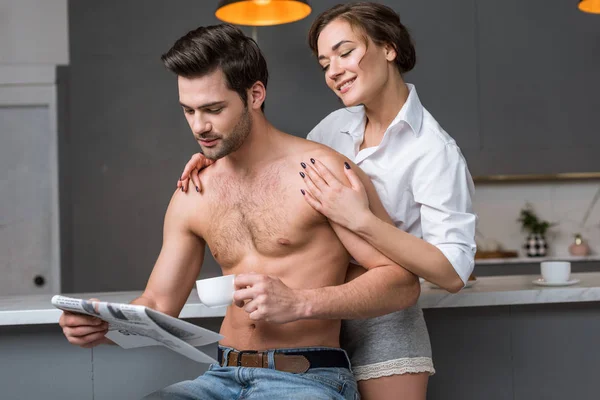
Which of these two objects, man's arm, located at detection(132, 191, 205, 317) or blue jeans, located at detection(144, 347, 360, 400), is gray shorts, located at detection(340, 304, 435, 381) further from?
man's arm, located at detection(132, 191, 205, 317)

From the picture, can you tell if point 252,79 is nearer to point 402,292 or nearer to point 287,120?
point 402,292

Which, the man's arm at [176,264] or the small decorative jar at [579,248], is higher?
the man's arm at [176,264]

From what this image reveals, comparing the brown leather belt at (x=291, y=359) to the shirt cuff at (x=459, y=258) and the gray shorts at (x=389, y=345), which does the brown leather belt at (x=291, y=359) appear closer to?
the gray shorts at (x=389, y=345)

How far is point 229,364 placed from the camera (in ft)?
5.74

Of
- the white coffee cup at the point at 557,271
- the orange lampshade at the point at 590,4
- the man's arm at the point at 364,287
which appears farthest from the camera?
the orange lampshade at the point at 590,4

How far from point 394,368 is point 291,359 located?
321 mm

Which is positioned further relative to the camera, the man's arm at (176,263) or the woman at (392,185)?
the man's arm at (176,263)

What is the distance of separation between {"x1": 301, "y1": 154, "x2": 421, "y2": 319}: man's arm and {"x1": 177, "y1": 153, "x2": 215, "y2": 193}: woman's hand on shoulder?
1.17 feet

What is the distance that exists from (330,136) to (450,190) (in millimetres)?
495

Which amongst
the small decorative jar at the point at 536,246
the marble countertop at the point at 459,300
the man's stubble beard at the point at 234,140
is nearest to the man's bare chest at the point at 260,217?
the man's stubble beard at the point at 234,140

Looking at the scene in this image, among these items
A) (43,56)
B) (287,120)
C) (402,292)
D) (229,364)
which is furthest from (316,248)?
(43,56)

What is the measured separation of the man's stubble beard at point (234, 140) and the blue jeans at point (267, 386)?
50 cm

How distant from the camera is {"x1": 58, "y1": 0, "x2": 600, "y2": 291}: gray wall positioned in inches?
187

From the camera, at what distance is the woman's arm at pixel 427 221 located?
1.66 metres
